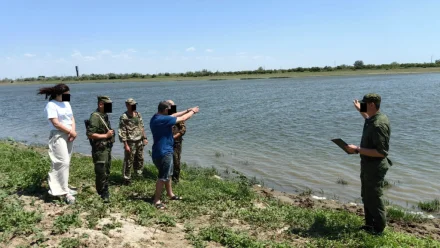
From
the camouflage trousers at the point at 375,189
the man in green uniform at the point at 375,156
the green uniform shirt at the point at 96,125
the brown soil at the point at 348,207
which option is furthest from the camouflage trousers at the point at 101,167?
the camouflage trousers at the point at 375,189

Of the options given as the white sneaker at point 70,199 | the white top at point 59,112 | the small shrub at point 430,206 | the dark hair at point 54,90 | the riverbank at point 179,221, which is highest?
the dark hair at point 54,90

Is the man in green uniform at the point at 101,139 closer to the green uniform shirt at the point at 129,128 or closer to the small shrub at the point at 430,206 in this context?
the green uniform shirt at the point at 129,128

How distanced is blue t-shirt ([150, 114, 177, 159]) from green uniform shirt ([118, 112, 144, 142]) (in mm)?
1816

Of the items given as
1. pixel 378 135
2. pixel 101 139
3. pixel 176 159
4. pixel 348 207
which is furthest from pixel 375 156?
pixel 176 159

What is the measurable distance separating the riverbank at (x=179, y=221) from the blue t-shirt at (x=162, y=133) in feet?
3.62

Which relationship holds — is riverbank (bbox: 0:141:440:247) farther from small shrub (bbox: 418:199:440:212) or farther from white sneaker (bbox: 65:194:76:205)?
small shrub (bbox: 418:199:440:212)

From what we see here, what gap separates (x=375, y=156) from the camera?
6035 millimetres

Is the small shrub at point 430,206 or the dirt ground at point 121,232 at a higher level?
the dirt ground at point 121,232

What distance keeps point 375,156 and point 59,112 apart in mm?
5525

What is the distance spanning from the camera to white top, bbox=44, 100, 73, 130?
6738 mm

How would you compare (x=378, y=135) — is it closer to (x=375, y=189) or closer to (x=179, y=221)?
(x=375, y=189)

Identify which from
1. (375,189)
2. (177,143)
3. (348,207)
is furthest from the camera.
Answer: (177,143)

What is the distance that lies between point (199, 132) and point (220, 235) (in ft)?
48.3

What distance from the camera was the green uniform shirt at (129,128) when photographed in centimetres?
901
